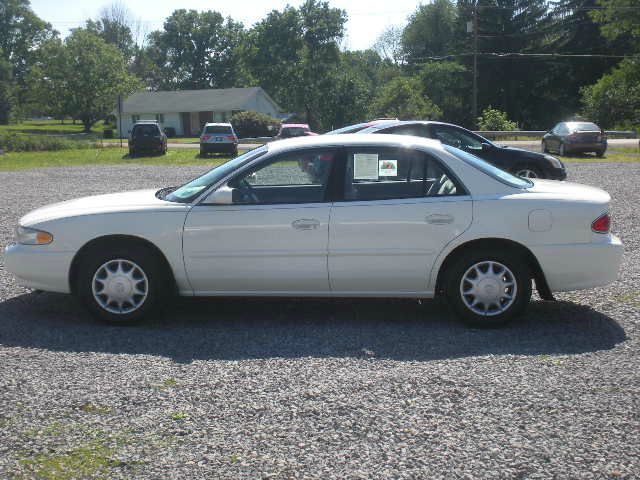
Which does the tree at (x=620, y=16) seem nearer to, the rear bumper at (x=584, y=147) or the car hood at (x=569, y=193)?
the rear bumper at (x=584, y=147)

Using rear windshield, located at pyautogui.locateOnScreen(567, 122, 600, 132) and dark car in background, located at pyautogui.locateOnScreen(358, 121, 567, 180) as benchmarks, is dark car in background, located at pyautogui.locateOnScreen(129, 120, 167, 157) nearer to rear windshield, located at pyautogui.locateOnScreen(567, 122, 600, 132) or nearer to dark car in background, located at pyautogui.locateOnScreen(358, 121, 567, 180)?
rear windshield, located at pyautogui.locateOnScreen(567, 122, 600, 132)

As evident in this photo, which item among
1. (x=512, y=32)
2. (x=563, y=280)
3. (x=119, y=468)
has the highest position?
(x=512, y=32)

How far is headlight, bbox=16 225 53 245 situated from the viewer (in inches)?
241

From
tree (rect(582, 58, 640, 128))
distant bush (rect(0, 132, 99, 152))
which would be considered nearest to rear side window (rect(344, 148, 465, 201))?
distant bush (rect(0, 132, 99, 152))

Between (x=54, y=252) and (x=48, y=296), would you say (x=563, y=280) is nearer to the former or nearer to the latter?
(x=54, y=252)

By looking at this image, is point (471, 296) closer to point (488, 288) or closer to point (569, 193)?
point (488, 288)

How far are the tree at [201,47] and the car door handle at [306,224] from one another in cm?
9657

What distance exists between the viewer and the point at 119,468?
11.7 feet

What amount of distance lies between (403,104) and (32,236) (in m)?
51.8

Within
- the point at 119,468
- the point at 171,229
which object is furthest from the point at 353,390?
the point at 171,229

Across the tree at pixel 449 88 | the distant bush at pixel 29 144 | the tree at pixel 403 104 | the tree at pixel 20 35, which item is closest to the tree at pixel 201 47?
the tree at pixel 20 35

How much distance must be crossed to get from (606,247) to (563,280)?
16.9 inches

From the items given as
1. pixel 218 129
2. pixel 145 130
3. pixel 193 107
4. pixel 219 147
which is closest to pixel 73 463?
pixel 219 147

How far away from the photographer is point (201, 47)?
100312 millimetres
